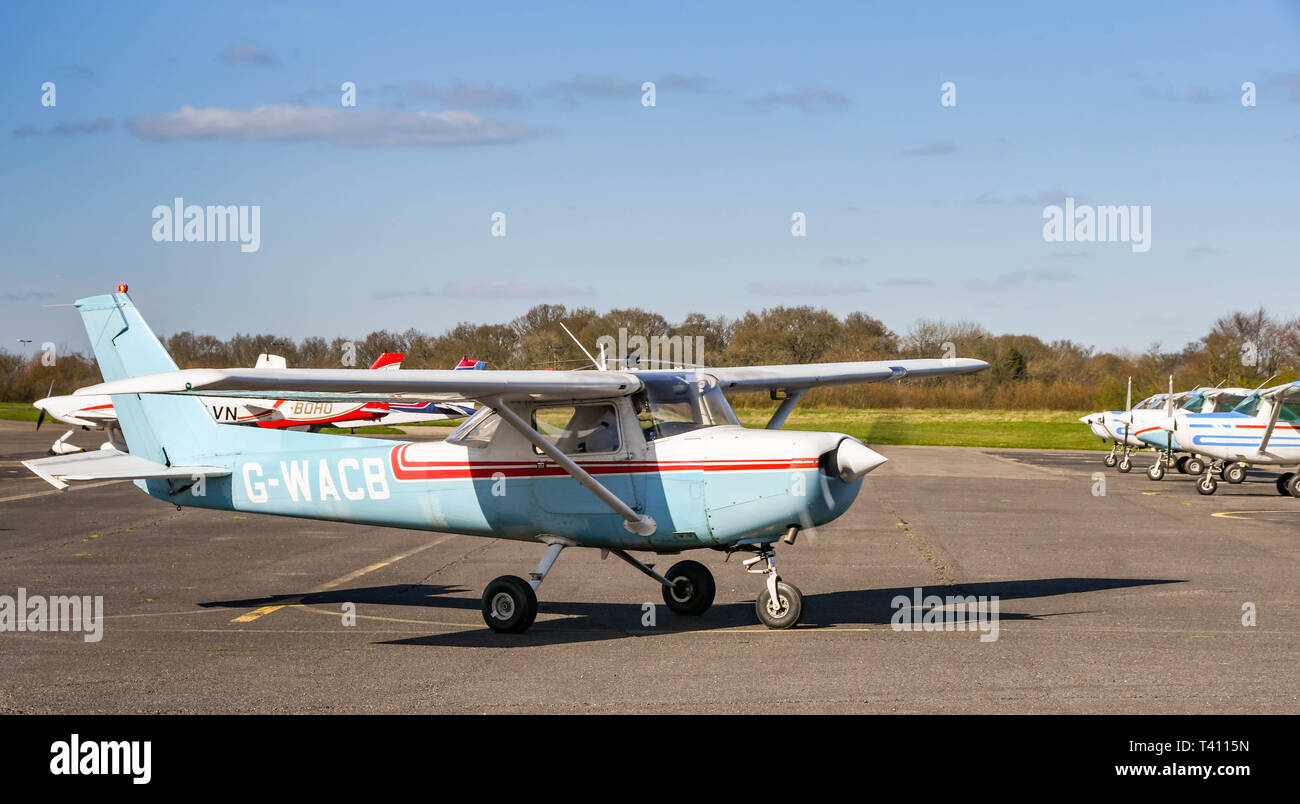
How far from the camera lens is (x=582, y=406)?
10.0m

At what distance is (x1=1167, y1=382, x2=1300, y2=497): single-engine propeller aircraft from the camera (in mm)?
25234

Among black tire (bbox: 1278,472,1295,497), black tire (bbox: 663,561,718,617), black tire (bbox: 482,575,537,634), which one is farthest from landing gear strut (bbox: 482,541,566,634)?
black tire (bbox: 1278,472,1295,497)

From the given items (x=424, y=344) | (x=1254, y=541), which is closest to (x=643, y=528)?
(x=1254, y=541)

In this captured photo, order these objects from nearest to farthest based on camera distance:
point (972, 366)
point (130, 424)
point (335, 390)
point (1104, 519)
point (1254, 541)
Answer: point (335, 390) → point (130, 424) → point (972, 366) → point (1254, 541) → point (1104, 519)

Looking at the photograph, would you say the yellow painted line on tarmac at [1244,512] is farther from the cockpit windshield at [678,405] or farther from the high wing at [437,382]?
the cockpit windshield at [678,405]

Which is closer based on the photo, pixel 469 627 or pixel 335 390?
pixel 335 390

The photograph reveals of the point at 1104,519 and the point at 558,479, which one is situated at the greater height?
the point at 558,479

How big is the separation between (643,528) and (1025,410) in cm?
5377

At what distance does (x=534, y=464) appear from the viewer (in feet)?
33.0

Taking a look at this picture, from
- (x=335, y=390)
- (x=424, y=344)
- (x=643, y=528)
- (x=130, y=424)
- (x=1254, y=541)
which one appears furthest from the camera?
(x=424, y=344)

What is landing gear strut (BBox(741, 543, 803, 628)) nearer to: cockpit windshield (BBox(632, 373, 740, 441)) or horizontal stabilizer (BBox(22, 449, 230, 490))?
cockpit windshield (BBox(632, 373, 740, 441))

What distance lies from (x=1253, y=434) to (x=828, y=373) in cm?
1887

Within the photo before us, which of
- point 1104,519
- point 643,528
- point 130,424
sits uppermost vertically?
point 130,424

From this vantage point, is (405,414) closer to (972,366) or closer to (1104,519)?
(1104,519)
